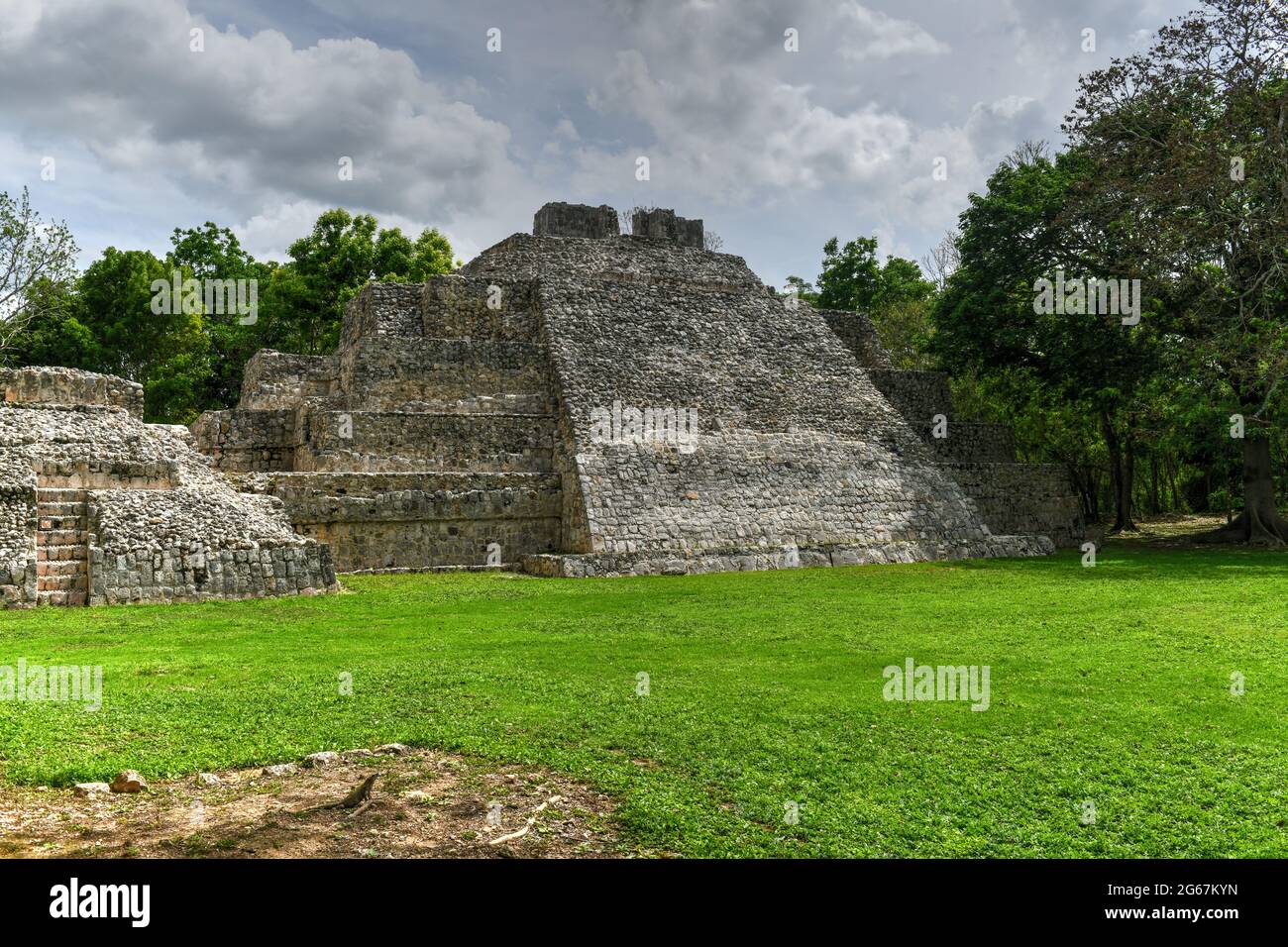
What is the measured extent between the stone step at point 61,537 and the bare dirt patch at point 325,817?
8581 mm

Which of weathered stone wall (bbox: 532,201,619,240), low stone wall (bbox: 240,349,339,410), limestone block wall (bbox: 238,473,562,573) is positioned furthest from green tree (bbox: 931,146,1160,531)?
low stone wall (bbox: 240,349,339,410)

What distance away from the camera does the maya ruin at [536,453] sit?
42.5 ft

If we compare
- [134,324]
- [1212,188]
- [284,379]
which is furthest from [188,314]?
[1212,188]

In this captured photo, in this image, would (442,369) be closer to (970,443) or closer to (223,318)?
(970,443)

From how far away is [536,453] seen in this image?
18703 mm

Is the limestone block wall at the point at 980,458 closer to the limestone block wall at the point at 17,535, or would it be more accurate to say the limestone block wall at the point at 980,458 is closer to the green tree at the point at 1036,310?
the green tree at the point at 1036,310

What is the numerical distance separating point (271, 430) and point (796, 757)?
51.9 ft

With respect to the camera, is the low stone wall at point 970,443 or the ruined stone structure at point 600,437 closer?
the ruined stone structure at point 600,437

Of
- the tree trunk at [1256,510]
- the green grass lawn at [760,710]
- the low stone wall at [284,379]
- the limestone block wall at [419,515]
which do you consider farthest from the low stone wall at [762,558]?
the low stone wall at [284,379]

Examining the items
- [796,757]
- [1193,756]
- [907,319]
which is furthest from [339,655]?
[907,319]

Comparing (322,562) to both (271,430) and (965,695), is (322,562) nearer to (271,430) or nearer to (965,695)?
(271,430)

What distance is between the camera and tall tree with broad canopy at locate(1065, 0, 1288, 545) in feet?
61.4

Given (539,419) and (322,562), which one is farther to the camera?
(539,419)

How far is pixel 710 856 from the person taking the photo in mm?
3902
